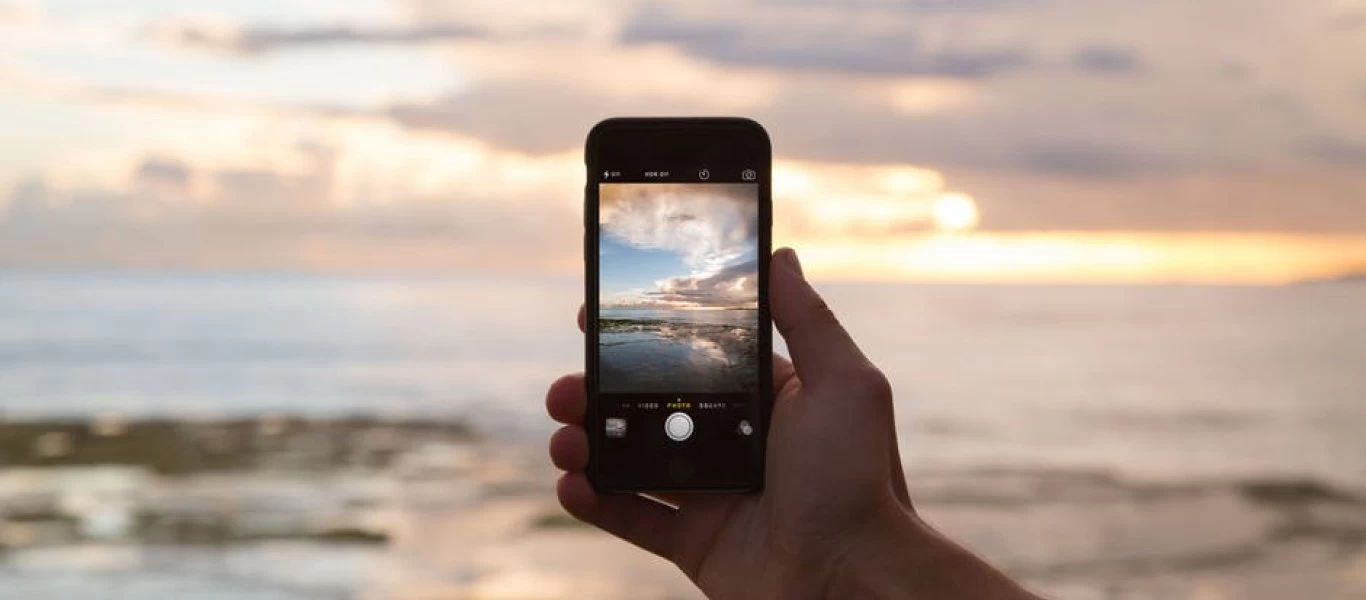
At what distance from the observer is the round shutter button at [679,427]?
242cm

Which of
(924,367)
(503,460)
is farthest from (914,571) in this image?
(924,367)

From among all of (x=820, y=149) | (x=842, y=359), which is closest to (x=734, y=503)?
(x=842, y=359)

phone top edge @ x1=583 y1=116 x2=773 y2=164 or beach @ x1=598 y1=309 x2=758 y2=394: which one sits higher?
phone top edge @ x1=583 y1=116 x2=773 y2=164

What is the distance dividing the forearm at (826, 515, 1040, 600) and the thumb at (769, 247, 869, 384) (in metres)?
0.28

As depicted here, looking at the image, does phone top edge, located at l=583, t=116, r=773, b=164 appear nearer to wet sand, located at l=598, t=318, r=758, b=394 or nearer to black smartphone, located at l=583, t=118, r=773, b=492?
black smartphone, located at l=583, t=118, r=773, b=492

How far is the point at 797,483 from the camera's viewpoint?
2176 mm

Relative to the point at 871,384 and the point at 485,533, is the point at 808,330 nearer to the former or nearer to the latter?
the point at 871,384

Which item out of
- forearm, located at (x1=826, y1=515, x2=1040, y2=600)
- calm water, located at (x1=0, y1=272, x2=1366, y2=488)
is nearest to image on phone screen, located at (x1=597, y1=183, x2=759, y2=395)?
forearm, located at (x1=826, y1=515, x2=1040, y2=600)

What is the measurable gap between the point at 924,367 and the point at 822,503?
1930cm

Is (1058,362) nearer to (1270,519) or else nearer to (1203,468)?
(1203,468)

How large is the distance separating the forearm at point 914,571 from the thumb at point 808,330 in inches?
10.9

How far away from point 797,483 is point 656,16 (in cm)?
1663

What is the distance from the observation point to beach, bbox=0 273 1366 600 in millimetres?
8969

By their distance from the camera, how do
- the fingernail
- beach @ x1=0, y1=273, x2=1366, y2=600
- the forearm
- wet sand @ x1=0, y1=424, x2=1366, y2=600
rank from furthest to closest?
beach @ x1=0, y1=273, x2=1366, y2=600 → wet sand @ x1=0, y1=424, x2=1366, y2=600 → the fingernail → the forearm
